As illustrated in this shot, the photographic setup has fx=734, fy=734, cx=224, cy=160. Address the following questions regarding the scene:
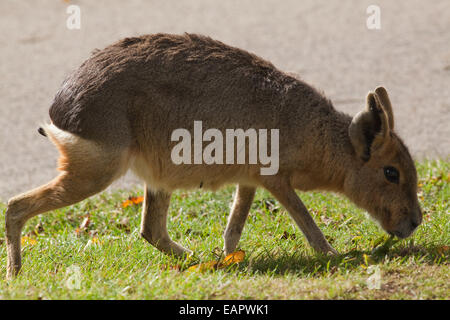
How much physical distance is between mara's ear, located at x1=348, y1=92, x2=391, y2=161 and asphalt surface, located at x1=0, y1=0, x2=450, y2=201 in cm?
266

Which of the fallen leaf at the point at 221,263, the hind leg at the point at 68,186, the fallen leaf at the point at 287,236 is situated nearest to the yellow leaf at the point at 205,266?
the fallen leaf at the point at 221,263

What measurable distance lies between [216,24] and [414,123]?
4.86 m

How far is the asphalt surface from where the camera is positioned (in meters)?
8.20

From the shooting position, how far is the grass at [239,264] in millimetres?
4066

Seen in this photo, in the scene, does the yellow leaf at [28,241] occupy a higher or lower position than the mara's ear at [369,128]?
lower

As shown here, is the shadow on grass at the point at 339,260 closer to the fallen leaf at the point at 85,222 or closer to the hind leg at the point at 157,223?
the hind leg at the point at 157,223

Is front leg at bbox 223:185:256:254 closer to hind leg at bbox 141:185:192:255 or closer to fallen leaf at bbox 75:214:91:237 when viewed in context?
hind leg at bbox 141:185:192:255

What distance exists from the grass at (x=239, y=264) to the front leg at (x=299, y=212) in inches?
4.2

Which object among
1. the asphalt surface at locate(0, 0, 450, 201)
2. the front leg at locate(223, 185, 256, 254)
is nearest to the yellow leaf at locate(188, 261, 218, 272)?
the front leg at locate(223, 185, 256, 254)

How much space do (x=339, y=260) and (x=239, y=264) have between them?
667 millimetres

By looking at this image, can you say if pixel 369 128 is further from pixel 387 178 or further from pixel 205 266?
pixel 205 266

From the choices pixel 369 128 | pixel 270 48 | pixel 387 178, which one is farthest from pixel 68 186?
pixel 270 48
